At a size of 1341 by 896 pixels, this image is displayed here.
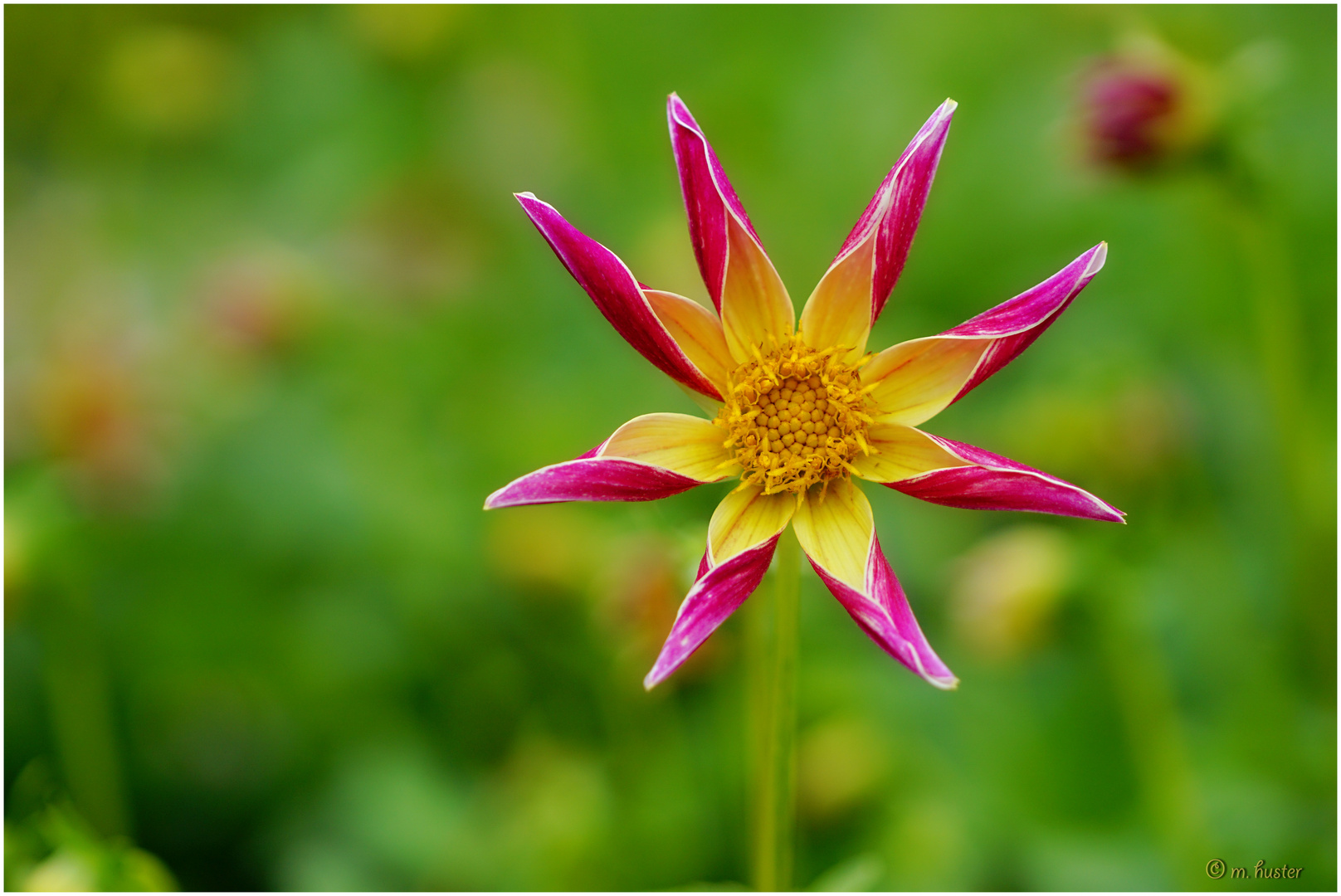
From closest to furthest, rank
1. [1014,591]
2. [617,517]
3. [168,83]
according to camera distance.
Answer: [1014,591], [617,517], [168,83]

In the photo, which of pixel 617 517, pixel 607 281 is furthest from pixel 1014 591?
pixel 607 281

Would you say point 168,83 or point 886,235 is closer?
point 886,235

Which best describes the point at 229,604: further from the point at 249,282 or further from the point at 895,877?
the point at 895,877

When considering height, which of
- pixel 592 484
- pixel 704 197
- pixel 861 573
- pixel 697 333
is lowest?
pixel 861 573

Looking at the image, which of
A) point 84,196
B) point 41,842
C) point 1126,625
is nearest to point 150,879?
point 41,842

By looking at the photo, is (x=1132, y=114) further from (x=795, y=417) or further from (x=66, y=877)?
(x=66, y=877)

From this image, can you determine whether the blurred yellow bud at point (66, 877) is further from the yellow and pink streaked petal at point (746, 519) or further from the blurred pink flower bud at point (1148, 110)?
the blurred pink flower bud at point (1148, 110)

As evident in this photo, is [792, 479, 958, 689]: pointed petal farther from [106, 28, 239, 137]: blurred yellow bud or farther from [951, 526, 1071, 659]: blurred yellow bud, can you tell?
[106, 28, 239, 137]: blurred yellow bud
